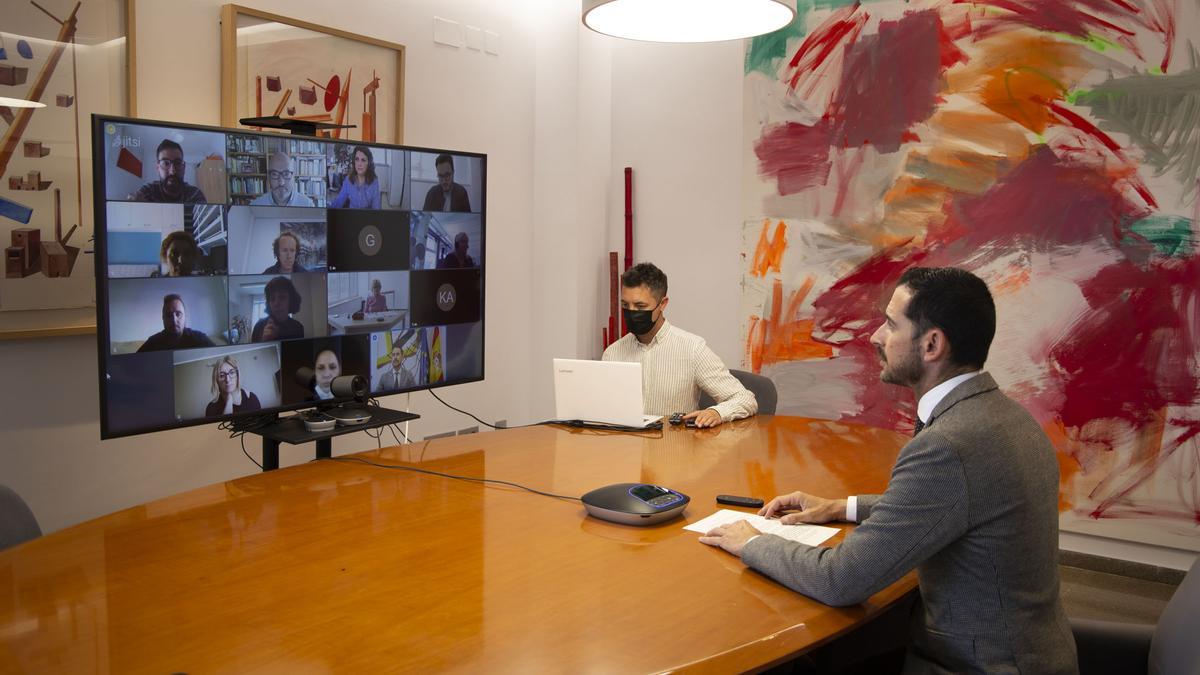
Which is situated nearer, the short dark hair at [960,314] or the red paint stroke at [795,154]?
the short dark hair at [960,314]

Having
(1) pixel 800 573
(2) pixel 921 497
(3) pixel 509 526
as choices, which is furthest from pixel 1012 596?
(3) pixel 509 526

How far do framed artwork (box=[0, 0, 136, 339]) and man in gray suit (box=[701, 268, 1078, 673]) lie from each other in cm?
263

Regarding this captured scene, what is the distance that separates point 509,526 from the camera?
2.24m

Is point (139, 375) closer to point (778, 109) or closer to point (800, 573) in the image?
point (800, 573)

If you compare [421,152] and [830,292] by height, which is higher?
[421,152]

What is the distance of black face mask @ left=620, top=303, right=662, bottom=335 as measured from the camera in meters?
3.81

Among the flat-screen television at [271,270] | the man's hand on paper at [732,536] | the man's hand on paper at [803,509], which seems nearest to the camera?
the man's hand on paper at [732,536]

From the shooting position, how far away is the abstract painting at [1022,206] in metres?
3.83

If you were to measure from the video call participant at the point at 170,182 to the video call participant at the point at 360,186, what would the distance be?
494mm

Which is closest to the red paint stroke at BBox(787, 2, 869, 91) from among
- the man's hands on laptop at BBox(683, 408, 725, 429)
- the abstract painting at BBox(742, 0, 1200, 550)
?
the abstract painting at BBox(742, 0, 1200, 550)

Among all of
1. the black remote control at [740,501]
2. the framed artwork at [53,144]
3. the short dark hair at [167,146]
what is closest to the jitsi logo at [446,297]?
the short dark hair at [167,146]

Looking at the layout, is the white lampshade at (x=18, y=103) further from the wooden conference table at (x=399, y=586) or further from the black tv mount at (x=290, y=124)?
the wooden conference table at (x=399, y=586)

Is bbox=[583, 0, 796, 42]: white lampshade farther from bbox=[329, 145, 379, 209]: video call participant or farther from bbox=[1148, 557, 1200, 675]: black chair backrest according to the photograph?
bbox=[1148, 557, 1200, 675]: black chair backrest

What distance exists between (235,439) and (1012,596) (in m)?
3.10
